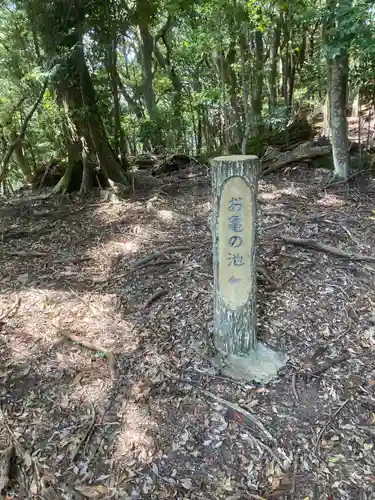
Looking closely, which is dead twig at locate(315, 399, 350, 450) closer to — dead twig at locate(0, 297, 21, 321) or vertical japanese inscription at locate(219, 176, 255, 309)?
vertical japanese inscription at locate(219, 176, 255, 309)

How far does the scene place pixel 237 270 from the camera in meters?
3.07

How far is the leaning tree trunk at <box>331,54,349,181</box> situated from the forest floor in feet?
4.73

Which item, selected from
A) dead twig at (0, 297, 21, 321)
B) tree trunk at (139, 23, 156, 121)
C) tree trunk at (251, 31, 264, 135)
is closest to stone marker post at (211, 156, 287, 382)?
dead twig at (0, 297, 21, 321)

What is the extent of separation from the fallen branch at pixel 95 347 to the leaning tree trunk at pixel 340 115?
5.43 m

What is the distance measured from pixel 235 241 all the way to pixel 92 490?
6.84 feet

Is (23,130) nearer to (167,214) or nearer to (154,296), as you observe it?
(167,214)

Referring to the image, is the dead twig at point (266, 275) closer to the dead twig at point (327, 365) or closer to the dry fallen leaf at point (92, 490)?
the dead twig at point (327, 365)

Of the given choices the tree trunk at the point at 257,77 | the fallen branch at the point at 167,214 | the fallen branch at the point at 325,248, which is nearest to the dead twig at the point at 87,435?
the fallen branch at the point at 325,248

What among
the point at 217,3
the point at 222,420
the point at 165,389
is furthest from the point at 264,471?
the point at 217,3

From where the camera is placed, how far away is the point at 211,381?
3215mm

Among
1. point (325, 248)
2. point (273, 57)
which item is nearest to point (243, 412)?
point (325, 248)

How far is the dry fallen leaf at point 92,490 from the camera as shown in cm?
241

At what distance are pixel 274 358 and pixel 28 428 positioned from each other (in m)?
2.20

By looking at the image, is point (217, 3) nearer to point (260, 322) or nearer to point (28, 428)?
point (260, 322)
